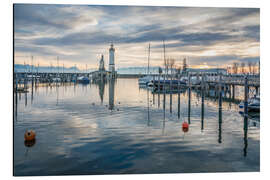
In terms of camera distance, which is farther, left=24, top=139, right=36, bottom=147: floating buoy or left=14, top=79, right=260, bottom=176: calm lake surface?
left=24, top=139, right=36, bottom=147: floating buoy

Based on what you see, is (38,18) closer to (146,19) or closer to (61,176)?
(146,19)

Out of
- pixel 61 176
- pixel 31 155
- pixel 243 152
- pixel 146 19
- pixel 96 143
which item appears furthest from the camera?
pixel 146 19

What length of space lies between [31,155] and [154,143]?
153 inches

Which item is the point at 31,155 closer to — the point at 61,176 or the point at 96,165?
the point at 61,176

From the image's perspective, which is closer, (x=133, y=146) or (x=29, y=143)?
(x=133, y=146)

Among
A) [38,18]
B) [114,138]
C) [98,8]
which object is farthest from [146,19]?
[114,138]

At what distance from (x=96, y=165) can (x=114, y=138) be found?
2426 millimetres

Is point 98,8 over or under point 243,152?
over

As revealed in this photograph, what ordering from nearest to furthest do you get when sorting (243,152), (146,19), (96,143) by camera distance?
(243,152), (96,143), (146,19)

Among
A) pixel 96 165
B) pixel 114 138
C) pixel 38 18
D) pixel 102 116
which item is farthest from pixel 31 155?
pixel 102 116

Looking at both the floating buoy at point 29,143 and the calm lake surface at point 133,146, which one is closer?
the calm lake surface at point 133,146

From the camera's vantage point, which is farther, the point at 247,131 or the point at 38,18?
the point at 247,131
